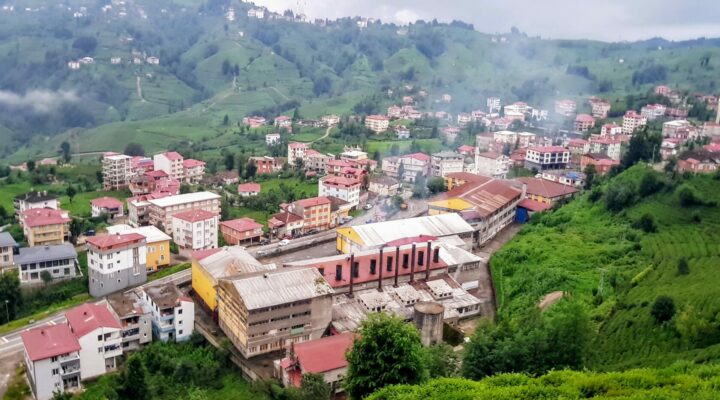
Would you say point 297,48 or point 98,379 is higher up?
point 297,48

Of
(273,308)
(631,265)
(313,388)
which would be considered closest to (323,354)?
(313,388)

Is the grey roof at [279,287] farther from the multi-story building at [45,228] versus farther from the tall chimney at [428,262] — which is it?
the multi-story building at [45,228]

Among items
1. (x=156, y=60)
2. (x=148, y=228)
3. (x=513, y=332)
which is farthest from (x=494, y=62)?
(x=513, y=332)

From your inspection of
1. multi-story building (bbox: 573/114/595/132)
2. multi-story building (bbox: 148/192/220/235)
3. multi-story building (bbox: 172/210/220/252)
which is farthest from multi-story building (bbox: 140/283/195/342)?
multi-story building (bbox: 573/114/595/132)

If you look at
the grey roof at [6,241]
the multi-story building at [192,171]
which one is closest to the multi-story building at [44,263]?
the grey roof at [6,241]

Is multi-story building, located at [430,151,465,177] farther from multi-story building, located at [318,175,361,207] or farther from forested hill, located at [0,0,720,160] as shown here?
forested hill, located at [0,0,720,160]

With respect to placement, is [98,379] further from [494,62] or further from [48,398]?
[494,62]

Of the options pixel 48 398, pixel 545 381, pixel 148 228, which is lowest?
pixel 48 398
